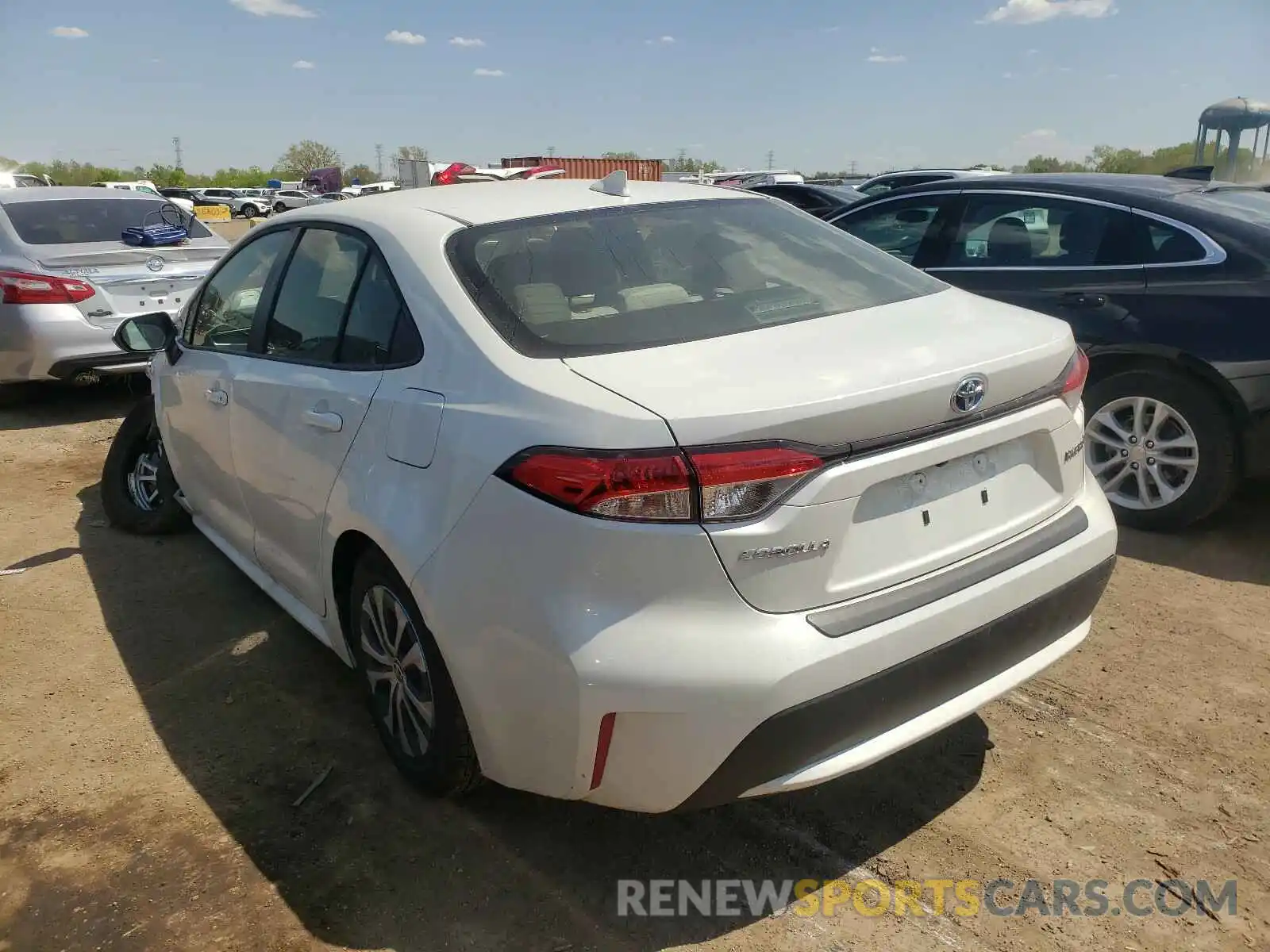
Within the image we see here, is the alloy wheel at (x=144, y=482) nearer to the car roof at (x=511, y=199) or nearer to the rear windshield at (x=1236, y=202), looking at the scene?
the car roof at (x=511, y=199)

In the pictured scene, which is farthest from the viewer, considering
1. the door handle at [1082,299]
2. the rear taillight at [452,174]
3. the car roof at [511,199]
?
the rear taillight at [452,174]

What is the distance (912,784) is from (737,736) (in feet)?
3.43

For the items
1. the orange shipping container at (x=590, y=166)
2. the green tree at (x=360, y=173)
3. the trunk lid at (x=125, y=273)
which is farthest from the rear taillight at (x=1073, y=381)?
the green tree at (x=360, y=173)

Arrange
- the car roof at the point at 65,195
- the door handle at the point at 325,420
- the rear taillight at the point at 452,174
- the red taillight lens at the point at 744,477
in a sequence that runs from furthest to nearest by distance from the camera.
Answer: the rear taillight at the point at 452,174
the car roof at the point at 65,195
the door handle at the point at 325,420
the red taillight lens at the point at 744,477

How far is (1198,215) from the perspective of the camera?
14.3ft

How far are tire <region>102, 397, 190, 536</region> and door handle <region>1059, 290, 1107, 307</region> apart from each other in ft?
14.4

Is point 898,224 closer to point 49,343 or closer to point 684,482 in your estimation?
point 684,482

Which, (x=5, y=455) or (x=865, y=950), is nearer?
(x=865, y=950)

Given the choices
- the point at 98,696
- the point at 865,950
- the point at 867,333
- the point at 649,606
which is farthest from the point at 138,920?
the point at 867,333

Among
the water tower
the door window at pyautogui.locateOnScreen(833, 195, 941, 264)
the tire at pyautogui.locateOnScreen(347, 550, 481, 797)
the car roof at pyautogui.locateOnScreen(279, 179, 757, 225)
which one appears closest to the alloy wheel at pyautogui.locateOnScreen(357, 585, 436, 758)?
the tire at pyautogui.locateOnScreen(347, 550, 481, 797)

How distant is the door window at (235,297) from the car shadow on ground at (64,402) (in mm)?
3704

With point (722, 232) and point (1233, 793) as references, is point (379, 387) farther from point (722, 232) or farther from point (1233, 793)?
point (1233, 793)

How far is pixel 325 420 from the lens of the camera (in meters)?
2.73

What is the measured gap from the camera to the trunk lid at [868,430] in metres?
1.93
